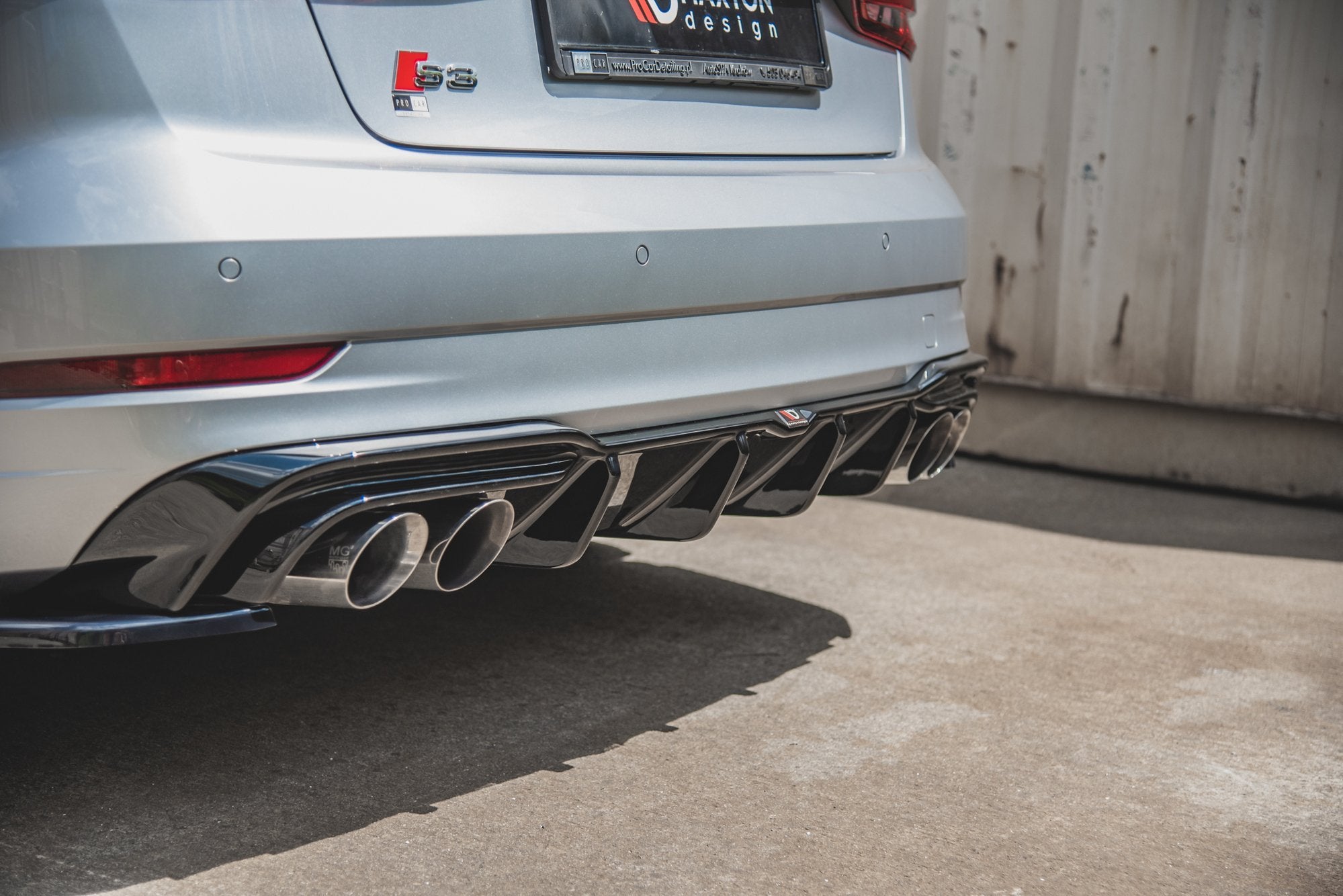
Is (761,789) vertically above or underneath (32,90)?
underneath

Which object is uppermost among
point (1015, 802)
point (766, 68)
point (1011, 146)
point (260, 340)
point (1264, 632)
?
point (766, 68)

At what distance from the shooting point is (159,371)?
1.92 metres

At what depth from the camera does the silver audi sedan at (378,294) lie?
1.90 m

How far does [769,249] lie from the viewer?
257cm

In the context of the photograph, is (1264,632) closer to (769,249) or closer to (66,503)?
(769,249)

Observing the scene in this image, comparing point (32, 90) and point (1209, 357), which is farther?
point (1209, 357)

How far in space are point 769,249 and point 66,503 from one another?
1262mm

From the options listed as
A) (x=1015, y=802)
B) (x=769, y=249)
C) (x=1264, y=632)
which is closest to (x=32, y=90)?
(x=769, y=249)

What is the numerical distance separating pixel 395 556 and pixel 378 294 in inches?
15.3

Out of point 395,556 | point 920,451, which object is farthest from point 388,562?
point 920,451

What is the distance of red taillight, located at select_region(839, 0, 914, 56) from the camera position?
2.88 metres

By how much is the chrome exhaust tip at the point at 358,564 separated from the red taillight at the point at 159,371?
0.24 meters

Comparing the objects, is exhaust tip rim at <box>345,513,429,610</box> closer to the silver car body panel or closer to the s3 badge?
the silver car body panel

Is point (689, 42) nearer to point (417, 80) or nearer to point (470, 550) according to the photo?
point (417, 80)
